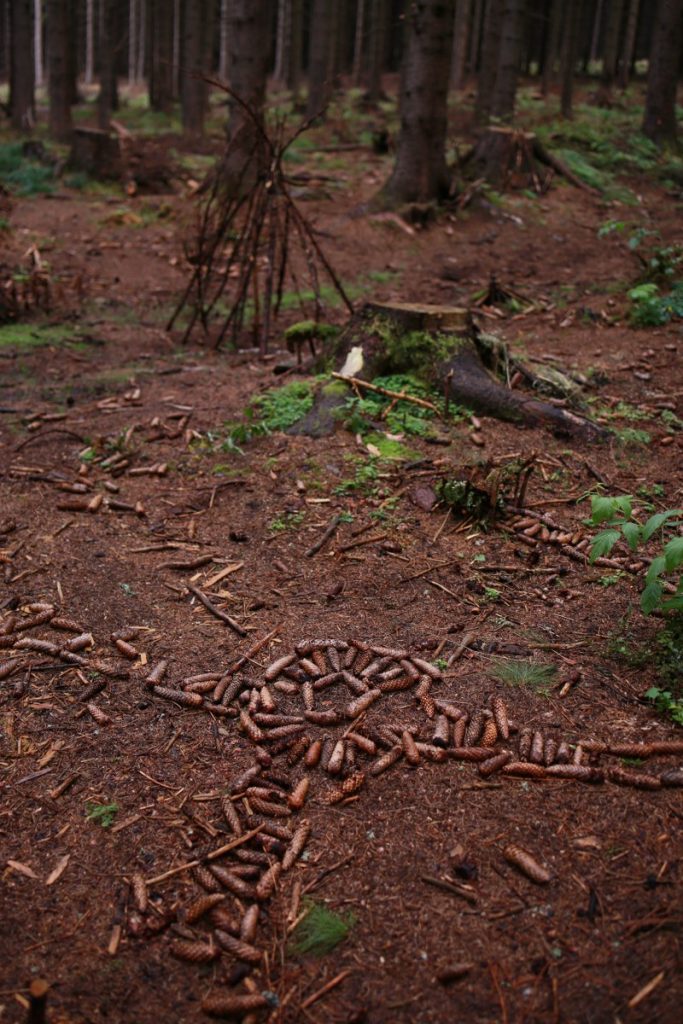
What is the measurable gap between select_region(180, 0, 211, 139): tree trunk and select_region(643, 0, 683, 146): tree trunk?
9.86m

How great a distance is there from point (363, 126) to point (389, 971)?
74.7 feet

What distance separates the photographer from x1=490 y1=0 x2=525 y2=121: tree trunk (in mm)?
17141

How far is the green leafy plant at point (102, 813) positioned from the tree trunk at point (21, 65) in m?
21.0

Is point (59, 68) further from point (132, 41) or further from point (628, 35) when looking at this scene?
point (132, 41)

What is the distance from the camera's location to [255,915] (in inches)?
110

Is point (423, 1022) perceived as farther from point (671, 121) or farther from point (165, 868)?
point (671, 121)

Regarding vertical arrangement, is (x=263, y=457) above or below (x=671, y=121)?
below

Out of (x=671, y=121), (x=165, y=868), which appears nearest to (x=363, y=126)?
(x=671, y=121)

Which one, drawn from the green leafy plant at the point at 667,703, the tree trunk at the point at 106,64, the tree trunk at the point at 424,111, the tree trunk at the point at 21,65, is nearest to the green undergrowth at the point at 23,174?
the tree trunk at the point at 21,65

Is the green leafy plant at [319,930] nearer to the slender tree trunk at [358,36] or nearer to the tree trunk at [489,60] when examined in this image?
the tree trunk at [489,60]

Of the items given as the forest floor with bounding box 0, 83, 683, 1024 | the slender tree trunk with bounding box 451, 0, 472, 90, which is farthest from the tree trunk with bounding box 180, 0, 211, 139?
the forest floor with bounding box 0, 83, 683, 1024

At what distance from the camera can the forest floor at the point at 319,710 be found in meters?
2.64

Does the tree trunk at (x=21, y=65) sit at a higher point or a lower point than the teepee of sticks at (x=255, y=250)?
higher

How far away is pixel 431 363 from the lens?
653 cm
